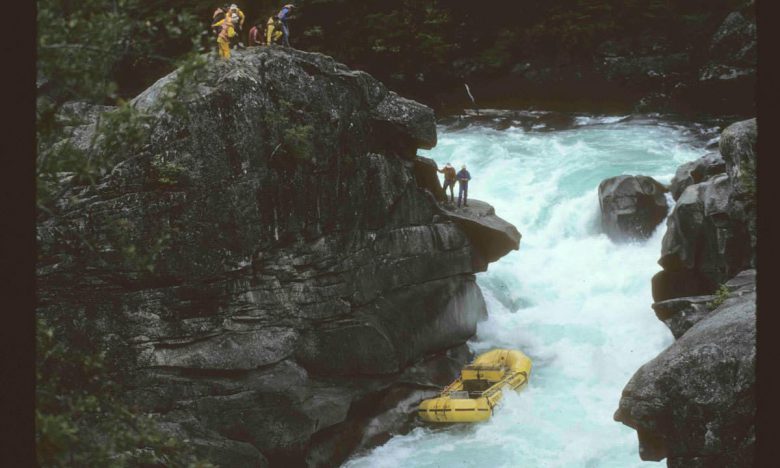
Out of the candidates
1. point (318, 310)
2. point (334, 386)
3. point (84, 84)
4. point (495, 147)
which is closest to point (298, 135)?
point (318, 310)

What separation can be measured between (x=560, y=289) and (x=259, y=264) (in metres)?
13.7

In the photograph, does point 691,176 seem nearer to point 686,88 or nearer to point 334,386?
point 334,386

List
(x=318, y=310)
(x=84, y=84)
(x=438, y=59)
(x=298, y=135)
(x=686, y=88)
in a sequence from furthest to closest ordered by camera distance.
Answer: (x=438, y=59) → (x=686, y=88) → (x=318, y=310) → (x=298, y=135) → (x=84, y=84)

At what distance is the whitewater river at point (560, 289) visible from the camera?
21844mm

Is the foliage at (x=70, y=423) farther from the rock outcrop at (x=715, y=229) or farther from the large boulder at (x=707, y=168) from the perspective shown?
the large boulder at (x=707, y=168)

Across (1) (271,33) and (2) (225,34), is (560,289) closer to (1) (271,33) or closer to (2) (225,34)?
(1) (271,33)

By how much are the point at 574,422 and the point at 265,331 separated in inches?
332

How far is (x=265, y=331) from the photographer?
20344mm

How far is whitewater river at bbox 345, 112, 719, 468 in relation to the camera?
71.7 ft

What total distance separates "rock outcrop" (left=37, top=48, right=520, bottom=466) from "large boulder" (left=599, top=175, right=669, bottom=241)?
10111 millimetres

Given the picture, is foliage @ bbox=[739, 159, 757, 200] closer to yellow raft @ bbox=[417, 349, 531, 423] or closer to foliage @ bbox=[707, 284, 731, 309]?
foliage @ bbox=[707, 284, 731, 309]

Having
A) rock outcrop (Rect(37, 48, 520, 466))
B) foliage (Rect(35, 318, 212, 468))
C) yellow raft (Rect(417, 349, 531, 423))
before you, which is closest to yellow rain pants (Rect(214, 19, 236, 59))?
rock outcrop (Rect(37, 48, 520, 466))

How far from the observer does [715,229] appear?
23062 millimetres

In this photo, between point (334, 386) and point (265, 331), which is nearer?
point (265, 331)
